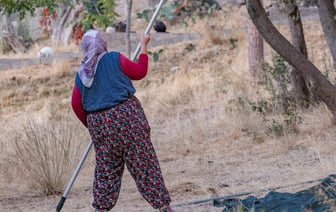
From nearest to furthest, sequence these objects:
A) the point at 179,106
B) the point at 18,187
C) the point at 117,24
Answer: the point at 18,187 → the point at 179,106 → the point at 117,24

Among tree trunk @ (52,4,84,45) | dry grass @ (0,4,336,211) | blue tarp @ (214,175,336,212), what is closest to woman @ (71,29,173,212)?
blue tarp @ (214,175,336,212)

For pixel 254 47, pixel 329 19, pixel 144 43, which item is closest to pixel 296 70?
pixel 329 19

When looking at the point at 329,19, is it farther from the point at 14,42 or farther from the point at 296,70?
the point at 14,42

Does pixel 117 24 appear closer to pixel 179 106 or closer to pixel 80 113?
pixel 179 106

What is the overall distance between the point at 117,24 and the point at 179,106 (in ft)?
33.9

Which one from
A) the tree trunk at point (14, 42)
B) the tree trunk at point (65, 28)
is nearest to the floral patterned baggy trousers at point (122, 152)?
the tree trunk at point (14, 42)

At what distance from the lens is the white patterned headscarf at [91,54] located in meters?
4.57

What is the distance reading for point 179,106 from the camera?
1176 cm

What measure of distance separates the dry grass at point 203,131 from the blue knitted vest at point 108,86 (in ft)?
4.28

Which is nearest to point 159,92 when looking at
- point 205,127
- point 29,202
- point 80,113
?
point 205,127

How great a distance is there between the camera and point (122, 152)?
4.60 m

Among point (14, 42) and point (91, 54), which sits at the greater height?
point (91, 54)

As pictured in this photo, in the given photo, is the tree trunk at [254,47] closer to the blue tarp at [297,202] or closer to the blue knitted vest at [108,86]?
the blue tarp at [297,202]

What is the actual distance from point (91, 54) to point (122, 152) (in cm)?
74
